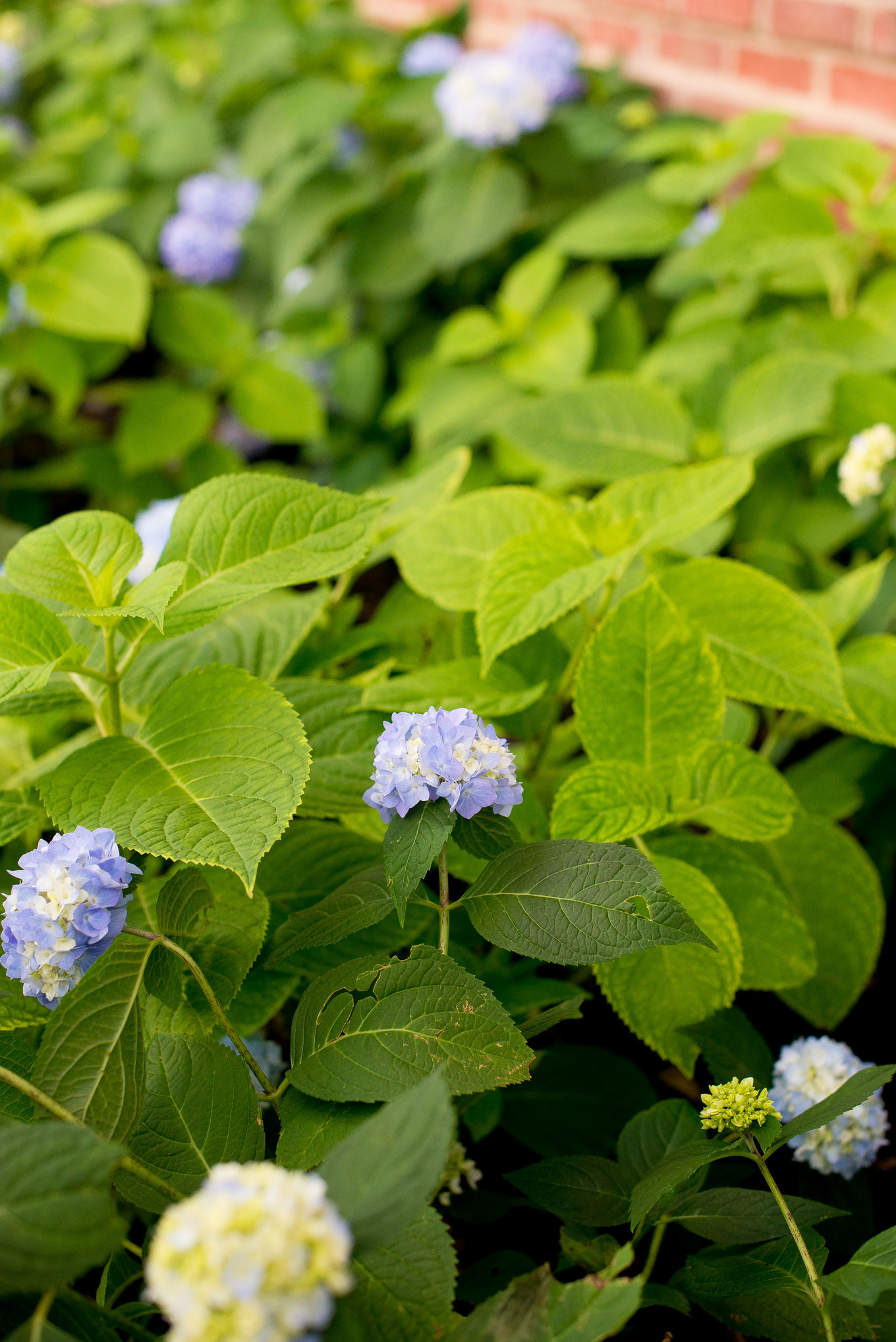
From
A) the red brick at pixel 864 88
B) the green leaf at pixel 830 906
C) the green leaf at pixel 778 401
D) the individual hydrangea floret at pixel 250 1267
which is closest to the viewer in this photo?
the individual hydrangea floret at pixel 250 1267

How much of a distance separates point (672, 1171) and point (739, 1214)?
0.07m

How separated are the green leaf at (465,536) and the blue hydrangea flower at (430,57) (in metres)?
1.81

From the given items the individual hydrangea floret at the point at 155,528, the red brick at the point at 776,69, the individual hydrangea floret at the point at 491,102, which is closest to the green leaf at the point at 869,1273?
the individual hydrangea floret at the point at 155,528

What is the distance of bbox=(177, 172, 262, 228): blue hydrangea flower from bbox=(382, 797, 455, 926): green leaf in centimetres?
230

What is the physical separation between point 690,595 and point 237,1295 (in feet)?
2.76

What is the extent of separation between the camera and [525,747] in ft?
3.90

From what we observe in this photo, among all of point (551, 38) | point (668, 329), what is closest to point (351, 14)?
point (551, 38)

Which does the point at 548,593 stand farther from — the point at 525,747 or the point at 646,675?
the point at 525,747

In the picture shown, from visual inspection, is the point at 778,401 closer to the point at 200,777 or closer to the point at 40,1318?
the point at 200,777

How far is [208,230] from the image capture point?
2646 millimetres

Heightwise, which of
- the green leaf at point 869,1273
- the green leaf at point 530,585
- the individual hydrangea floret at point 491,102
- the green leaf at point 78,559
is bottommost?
the green leaf at point 869,1273

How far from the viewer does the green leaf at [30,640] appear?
2.91 feet

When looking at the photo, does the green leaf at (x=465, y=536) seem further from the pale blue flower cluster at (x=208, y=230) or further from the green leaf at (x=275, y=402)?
the pale blue flower cluster at (x=208, y=230)

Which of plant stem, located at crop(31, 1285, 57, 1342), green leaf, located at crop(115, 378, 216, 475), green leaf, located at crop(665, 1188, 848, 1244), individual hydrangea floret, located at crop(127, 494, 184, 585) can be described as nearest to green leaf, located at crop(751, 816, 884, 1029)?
green leaf, located at crop(665, 1188, 848, 1244)
